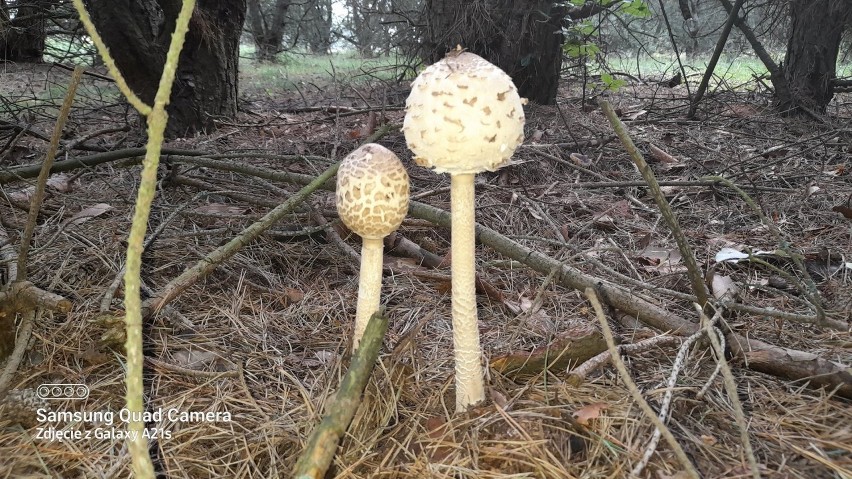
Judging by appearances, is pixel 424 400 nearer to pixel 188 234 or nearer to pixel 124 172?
pixel 188 234

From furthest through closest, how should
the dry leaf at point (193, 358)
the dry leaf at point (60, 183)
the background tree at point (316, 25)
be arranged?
the background tree at point (316, 25) → the dry leaf at point (60, 183) → the dry leaf at point (193, 358)

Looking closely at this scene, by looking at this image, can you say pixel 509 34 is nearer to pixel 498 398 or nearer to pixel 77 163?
pixel 77 163

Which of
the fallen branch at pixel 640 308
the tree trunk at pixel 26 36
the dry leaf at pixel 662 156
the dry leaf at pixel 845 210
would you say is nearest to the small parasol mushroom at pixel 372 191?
the fallen branch at pixel 640 308

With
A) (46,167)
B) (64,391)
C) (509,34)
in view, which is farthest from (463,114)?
(509,34)

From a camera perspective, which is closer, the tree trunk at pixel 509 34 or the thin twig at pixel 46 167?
the thin twig at pixel 46 167

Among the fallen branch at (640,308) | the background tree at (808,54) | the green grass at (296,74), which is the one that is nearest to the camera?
the fallen branch at (640,308)

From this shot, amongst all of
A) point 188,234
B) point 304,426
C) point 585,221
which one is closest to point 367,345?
point 304,426

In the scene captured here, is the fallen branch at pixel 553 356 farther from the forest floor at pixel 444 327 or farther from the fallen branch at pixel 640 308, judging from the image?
the fallen branch at pixel 640 308
